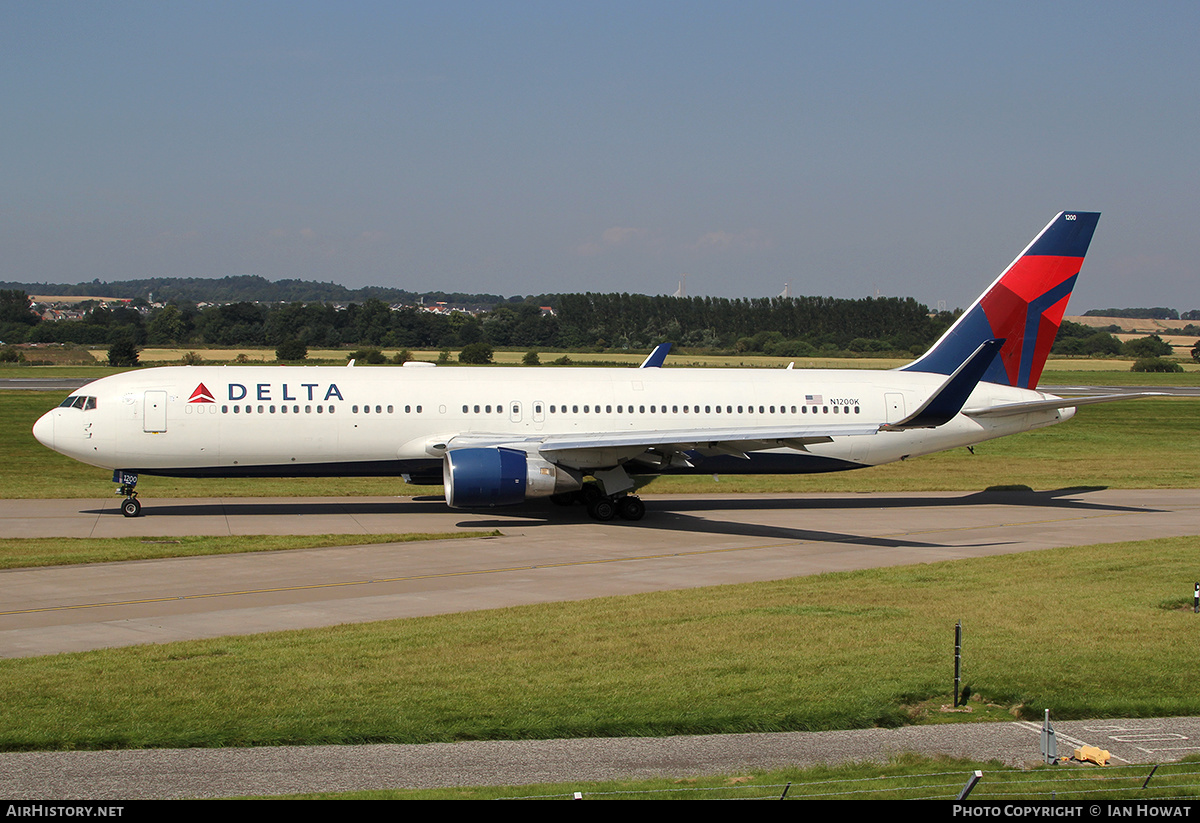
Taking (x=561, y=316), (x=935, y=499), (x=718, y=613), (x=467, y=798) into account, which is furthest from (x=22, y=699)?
(x=561, y=316)

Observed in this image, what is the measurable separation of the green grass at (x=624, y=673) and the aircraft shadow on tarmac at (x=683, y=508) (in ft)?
28.6

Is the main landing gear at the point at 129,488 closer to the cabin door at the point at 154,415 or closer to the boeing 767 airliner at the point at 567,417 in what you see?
the boeing 767 airliner at the point at 567,417

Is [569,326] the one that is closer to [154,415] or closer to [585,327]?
[585,327]

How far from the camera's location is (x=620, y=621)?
16391mm

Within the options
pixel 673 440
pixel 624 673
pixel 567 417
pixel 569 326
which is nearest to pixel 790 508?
pixel 673 440

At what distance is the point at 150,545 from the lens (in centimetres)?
2291

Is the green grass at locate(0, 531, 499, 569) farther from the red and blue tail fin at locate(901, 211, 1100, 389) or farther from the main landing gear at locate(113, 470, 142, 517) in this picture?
the red and blue tail fin at locate(901, 211, 1100, 389)

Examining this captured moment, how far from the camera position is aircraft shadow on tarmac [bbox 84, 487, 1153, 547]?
89.5 feet

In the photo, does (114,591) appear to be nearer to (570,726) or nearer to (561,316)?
(570,726)

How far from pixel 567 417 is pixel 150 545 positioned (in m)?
Answer: 11.4

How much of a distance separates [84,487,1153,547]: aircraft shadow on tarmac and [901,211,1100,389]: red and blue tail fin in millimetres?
4300

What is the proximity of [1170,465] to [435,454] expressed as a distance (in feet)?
99.9

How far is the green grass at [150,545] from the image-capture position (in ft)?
69.7

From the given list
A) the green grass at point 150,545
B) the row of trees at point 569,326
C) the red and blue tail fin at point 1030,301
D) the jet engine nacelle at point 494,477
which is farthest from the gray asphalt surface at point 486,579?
the row of trees at point 569,326
